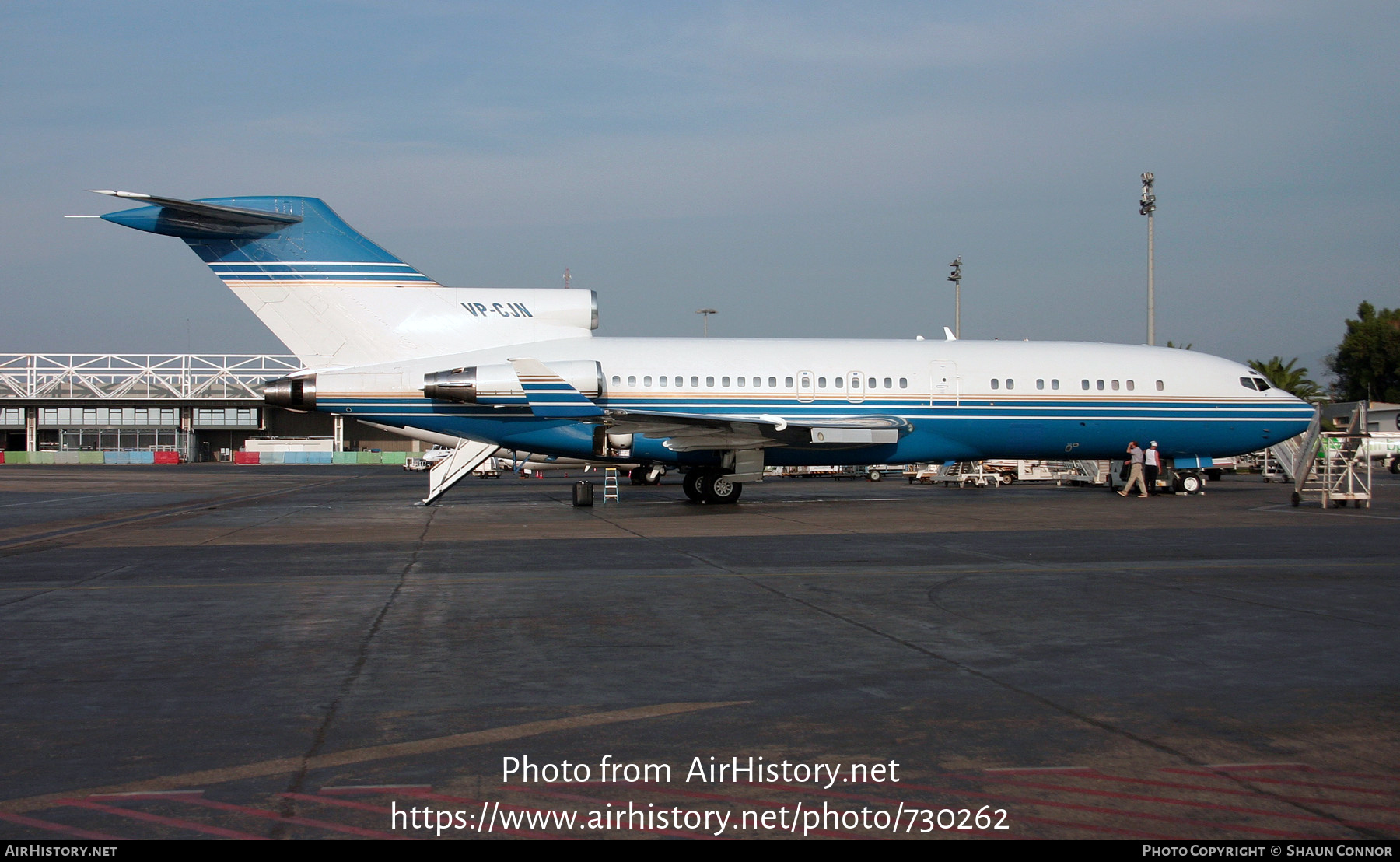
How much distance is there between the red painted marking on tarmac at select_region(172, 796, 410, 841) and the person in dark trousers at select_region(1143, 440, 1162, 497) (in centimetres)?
2470

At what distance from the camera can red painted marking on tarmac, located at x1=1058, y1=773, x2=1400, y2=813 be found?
411cm

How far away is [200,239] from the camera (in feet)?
71.5

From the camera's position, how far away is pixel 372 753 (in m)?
4.87

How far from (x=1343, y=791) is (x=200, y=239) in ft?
74.4

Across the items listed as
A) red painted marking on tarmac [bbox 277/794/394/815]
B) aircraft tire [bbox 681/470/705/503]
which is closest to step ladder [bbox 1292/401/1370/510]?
aircraft tire [bbox 681/470/705/503]

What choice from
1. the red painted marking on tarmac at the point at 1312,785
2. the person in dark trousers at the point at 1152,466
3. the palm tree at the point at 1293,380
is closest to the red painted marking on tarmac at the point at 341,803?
the red painted marking on tarmac at the point at 1312,785

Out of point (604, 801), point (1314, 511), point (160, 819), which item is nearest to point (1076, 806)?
point (604, 801)

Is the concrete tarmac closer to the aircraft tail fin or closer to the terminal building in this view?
the aircraft tail fin

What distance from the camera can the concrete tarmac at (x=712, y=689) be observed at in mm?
4176

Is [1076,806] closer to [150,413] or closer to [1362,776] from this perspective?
[1362,776]

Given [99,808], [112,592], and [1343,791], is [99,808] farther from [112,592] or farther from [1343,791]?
[112,592]

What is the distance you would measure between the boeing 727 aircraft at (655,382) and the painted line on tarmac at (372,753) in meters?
15.1

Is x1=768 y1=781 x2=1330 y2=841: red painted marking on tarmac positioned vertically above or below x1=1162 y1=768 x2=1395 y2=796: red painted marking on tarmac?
below

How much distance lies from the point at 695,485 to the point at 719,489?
2.57 ft
